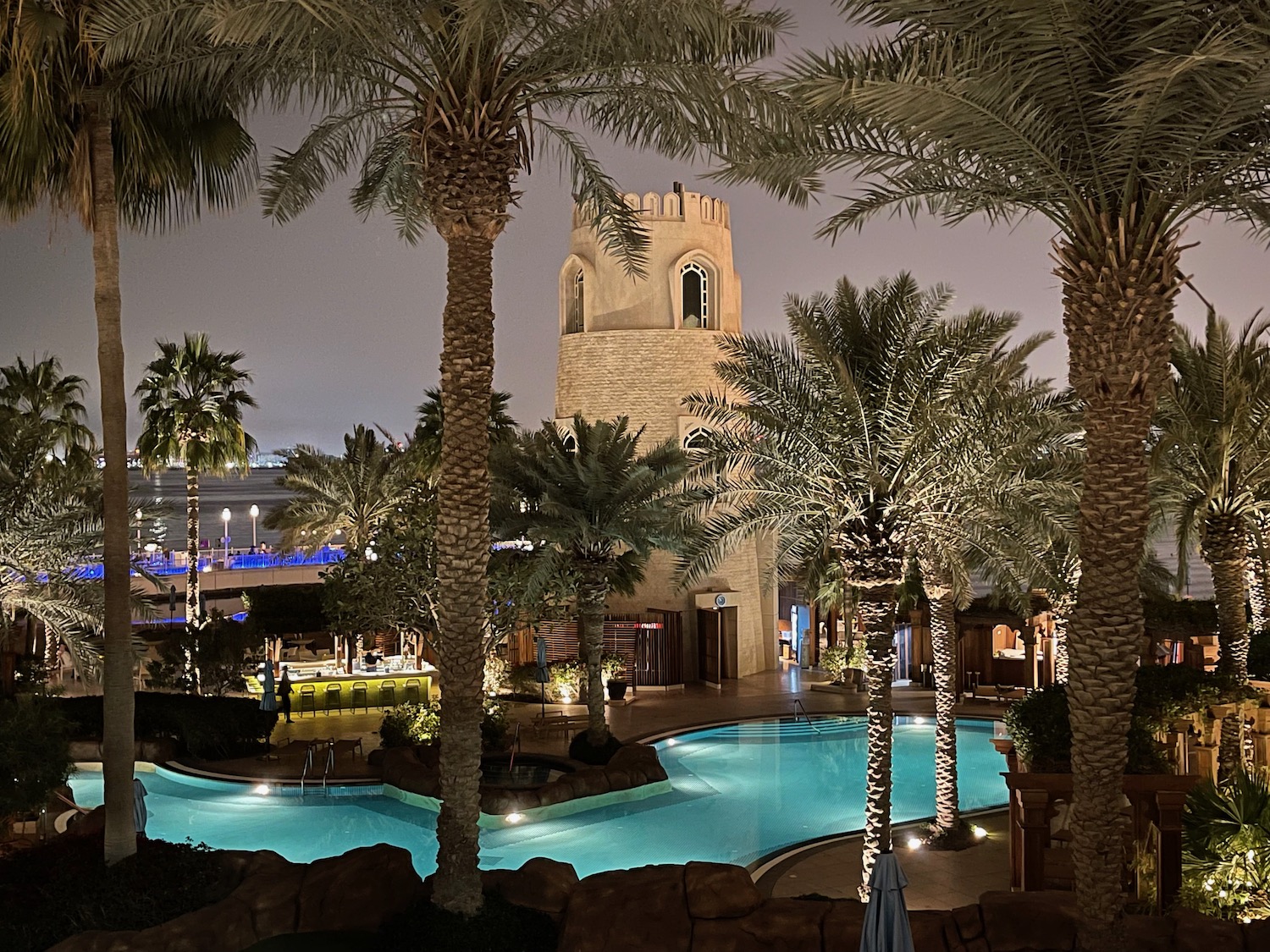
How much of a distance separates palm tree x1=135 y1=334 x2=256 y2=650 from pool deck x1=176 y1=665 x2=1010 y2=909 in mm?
6093

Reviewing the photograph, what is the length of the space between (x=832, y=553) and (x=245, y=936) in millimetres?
14968

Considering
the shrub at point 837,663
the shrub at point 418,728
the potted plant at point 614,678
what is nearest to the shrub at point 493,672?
the shrub at point 418,728

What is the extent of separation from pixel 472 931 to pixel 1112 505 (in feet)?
19.9

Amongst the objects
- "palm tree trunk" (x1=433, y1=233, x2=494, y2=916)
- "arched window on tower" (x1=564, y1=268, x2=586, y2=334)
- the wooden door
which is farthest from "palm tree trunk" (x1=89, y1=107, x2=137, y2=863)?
"arched window on tower" (x1=564, y1=268, x2=586, y2=334)

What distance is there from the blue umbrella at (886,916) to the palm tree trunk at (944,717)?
7.06 meters

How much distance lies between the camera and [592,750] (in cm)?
1820

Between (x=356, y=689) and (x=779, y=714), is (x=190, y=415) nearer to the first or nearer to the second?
(x=356, y=689)

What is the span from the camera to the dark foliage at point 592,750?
59.2 feet

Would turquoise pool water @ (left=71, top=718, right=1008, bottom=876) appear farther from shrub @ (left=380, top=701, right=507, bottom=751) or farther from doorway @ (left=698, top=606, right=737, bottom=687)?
doorway @ (left=698, top=606, right=737, bottom=687)

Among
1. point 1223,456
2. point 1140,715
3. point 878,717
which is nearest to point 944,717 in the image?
point 1140,715

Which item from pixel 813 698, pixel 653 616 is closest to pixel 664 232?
pixel 653 616

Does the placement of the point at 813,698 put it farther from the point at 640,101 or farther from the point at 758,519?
the point at 640,101

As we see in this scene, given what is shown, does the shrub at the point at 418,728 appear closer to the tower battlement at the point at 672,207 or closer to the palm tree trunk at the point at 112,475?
the palm tree trunk at the point at 112,475

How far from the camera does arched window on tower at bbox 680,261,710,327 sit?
28.7 meters
